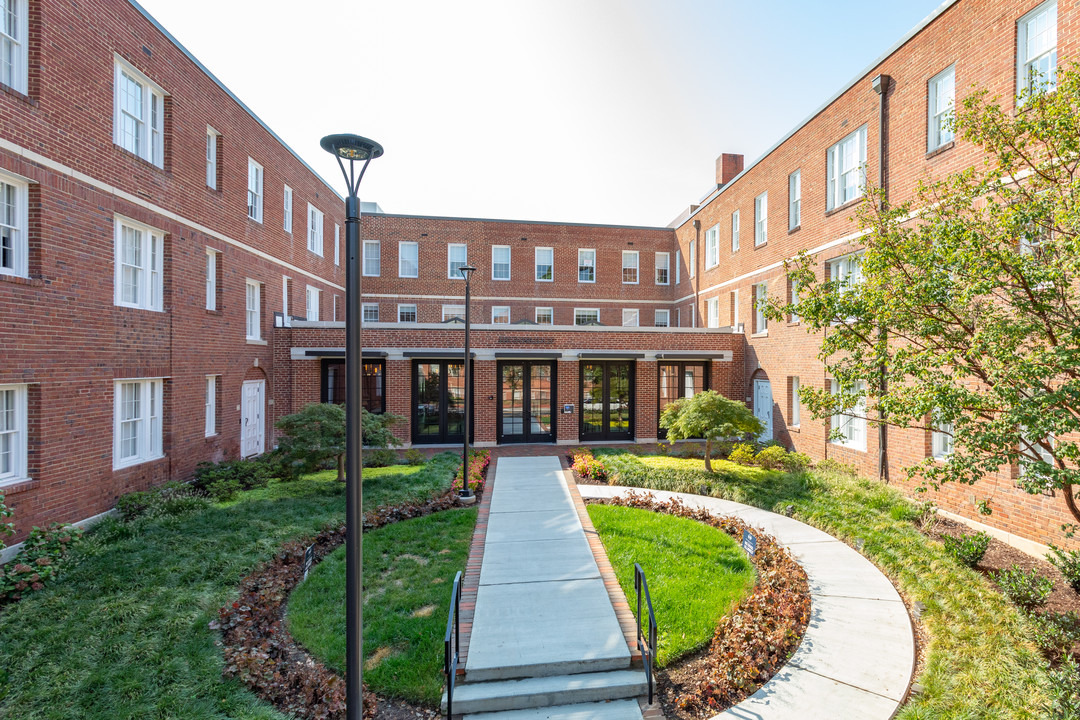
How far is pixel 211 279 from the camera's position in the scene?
12.4m

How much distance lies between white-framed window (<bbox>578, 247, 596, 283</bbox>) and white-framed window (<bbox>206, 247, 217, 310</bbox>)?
53.0ft

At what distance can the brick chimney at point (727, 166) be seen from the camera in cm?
2288

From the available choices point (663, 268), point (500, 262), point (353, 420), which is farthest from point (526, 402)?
point (353, 420)

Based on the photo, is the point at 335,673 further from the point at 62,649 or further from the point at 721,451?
the point at 721,451

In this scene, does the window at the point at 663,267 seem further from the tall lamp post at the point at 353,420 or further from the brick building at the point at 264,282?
the tall lamp post at the point at 353,420

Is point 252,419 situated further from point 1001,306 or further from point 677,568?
point 1001,306

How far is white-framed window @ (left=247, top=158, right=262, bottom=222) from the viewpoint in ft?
46.4

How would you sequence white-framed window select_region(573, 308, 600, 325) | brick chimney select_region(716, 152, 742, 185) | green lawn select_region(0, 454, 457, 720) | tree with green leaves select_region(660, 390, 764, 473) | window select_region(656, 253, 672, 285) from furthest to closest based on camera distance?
window select_region(656, 253, 672, 285)
white-framed window select_region(573, 308, 600, 325)
brick chimney select_region(716, 152, 742, 185)
tree with green leaves select_region(660, 390, 764, 473)
green lawn select_region(0, 454, 457, 720)

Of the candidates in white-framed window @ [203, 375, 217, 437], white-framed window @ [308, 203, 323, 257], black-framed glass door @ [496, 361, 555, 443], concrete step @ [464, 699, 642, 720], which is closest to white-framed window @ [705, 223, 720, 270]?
black-framed glass door @ [496, 361, 555, 443]

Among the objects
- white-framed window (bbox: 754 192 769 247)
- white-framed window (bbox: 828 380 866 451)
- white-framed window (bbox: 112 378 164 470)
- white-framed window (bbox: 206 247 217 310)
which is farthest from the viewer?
white-framed window (bbox: 754 192 769 247)

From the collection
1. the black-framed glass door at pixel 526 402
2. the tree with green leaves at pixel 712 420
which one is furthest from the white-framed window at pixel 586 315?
the tree with green leaves at pixel 712 420

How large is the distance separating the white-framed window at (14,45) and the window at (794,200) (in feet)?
54.8

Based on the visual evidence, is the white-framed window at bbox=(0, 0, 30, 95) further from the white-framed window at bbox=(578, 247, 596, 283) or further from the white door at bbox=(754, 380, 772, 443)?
the white-framed window at bbox=(578, 247, 596, 283)

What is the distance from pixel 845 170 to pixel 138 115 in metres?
16.0
